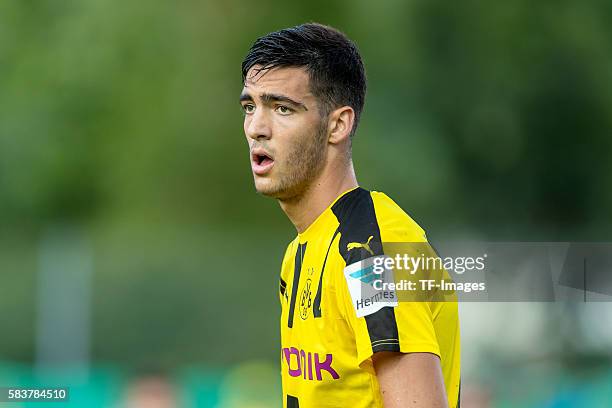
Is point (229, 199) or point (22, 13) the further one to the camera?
point (22, 13)

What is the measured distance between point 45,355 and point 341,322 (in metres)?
7.37

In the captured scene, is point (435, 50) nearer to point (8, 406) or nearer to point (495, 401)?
point (495, 401)

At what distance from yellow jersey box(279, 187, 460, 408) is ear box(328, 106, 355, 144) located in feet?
0.61

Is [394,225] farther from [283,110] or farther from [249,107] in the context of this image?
[249,107]

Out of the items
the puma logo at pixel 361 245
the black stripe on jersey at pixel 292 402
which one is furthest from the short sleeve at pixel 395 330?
the black stripe on jersey at pixel 292 402

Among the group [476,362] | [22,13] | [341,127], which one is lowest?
[341,127]

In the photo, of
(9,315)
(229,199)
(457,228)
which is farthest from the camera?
(229,199)

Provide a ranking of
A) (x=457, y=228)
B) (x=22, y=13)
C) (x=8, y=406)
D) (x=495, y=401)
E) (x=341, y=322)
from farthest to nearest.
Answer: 1. (x=22, y=13)
2. (x=457, y=228)
3. (x=495, y=401)
4. (x=8, y=406)
5. (x=341, y=322)

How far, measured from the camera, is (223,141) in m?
16.7

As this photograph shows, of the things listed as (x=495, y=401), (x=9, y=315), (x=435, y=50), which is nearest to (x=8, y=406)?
(x=495, y=401)

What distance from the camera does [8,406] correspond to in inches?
309

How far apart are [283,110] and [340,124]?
0.64 ft

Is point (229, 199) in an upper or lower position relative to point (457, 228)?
upper

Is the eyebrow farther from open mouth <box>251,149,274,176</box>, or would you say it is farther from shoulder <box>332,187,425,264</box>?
shoulder <box>332,187,425,264</box>
